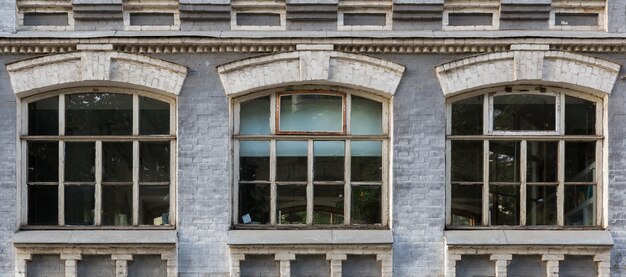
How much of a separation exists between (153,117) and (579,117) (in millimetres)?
4886

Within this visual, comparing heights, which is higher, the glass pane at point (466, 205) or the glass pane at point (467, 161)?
the glass pane at point (467, 161)

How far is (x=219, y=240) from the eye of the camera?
9.28 meters

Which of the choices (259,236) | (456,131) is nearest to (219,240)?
(259,236)

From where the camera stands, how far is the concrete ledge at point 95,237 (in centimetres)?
917

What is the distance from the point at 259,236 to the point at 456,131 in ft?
8.35

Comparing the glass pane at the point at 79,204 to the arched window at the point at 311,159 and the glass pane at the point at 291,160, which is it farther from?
the glass pane at the point at 291,160

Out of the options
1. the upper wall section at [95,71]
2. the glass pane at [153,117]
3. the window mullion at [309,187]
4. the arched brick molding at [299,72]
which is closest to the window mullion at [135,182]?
the glass pane at [153,117]

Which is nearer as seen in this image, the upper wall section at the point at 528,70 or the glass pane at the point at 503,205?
the upper wall section at the point at 528,70

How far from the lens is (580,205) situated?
9531mm

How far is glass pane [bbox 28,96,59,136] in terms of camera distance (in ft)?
31.1

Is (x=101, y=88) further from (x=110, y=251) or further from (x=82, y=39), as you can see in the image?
(x=110, y=251)

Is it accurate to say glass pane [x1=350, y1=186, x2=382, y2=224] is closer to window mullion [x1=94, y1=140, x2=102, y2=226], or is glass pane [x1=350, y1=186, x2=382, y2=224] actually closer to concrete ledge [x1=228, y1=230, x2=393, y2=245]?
concrete ledge [x1=228, y1=230, x2=393, y2=245]

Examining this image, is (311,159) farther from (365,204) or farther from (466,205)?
(466,205)

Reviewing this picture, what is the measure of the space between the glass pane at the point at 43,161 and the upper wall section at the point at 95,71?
0.66 metres
